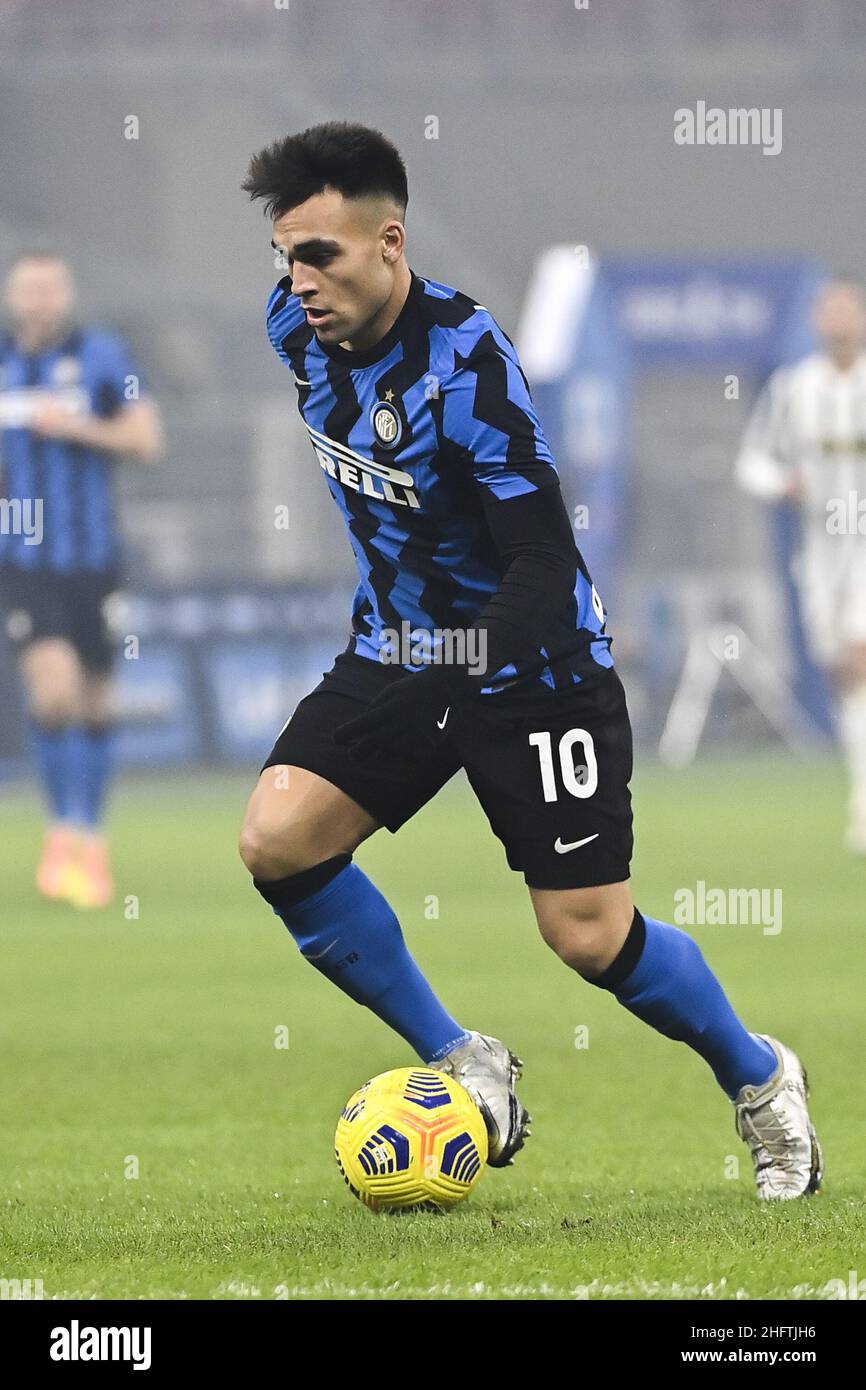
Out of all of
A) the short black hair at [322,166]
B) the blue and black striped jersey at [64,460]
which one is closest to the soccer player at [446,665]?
the short black hair at [322,166]

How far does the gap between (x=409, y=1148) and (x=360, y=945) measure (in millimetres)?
513

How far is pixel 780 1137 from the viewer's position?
14.4ft

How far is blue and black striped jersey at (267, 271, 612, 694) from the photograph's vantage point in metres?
4.18

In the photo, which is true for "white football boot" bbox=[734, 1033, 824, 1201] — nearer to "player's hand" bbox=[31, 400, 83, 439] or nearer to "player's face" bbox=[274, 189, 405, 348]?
"player's face" bbox=[274, 189, 405, 348]

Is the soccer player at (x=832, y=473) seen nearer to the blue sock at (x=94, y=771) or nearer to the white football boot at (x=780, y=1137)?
the blue sock at (x=94, y=771)

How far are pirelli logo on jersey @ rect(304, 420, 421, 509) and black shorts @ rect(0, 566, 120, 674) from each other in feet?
17.7

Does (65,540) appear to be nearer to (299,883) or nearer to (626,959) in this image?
(299,883)

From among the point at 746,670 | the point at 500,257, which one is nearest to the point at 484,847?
the point at 746,670

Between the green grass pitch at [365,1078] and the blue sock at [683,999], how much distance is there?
242 millimetres

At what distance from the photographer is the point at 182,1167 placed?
185 inches

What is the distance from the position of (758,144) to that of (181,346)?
9.09 metres

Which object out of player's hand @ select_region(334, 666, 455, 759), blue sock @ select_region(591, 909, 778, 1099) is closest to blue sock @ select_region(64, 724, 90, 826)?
blue sock @ select_region(591, 909, 778, 1099)
